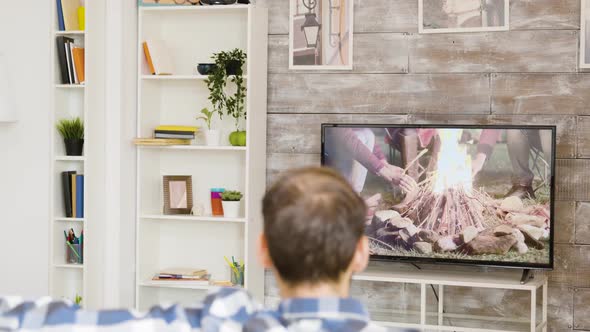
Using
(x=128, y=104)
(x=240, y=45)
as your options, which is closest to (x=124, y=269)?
(x=128, y=104)

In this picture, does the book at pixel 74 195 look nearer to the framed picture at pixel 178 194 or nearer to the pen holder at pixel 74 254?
the pen holder at pixel 74 254

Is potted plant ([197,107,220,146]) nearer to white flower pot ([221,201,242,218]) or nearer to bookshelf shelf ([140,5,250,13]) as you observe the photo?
white flower pot ([221,201,242,218])

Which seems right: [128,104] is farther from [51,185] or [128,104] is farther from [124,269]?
[124,269]

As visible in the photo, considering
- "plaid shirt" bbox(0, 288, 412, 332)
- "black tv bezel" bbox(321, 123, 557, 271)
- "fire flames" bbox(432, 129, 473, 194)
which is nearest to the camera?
"plaid shirt" bbox(0, 288, 412, 332)

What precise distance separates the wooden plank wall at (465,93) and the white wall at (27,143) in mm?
1186

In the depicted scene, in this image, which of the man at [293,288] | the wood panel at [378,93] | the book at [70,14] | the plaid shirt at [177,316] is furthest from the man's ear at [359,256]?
the book at [70,14]

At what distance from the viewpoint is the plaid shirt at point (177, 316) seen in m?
1.17

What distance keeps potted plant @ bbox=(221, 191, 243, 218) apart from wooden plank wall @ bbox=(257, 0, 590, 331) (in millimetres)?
298

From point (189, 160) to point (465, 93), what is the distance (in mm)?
1563

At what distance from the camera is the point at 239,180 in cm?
462

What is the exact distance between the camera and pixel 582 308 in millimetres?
4230

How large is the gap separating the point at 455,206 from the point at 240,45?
4.82 ft

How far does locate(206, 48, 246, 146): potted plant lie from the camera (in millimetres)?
4340

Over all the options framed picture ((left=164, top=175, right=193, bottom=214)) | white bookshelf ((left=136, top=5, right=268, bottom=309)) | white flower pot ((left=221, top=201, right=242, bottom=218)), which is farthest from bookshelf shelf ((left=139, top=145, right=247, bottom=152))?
white flower pot ((left=221, top=201, right=242, bottom=218))
